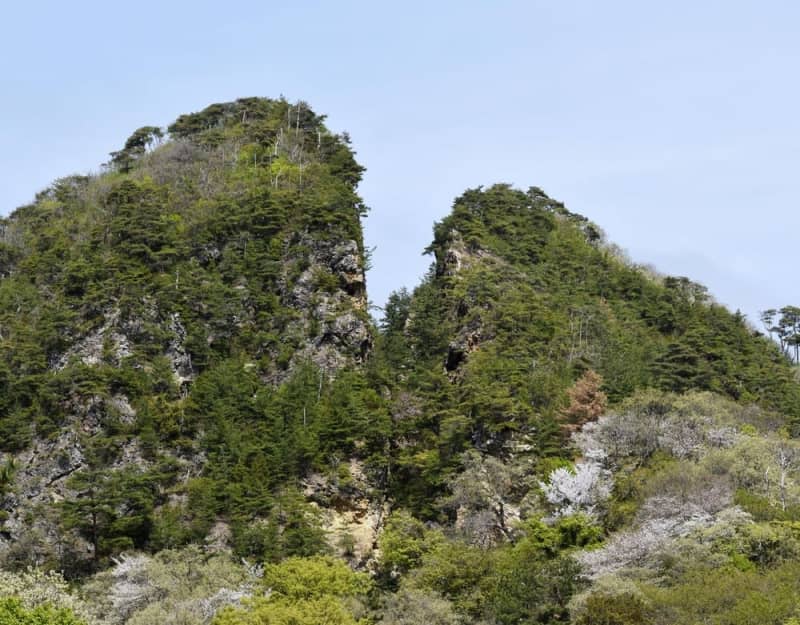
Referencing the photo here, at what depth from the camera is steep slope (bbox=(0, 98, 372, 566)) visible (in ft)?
202

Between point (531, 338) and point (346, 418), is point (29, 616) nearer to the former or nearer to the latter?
point (346, 418)

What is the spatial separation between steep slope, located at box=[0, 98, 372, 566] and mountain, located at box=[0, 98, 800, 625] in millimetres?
214

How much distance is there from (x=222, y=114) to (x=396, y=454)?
49.0 meters

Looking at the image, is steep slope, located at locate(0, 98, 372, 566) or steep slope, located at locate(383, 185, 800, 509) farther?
steep slope, located at locate(383, 185, 800, 509)

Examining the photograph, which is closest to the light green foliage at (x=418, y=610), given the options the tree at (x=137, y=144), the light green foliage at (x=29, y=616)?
the light green foliage at (x=29, y=616)

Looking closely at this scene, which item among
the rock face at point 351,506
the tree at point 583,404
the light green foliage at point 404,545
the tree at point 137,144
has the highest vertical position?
the tree at point 137,144

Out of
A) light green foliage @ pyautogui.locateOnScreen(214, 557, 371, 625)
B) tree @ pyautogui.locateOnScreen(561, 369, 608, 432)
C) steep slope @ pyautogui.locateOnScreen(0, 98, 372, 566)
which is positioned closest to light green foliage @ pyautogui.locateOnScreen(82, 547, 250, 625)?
light green foliage @ pyautogui.locateOnScreen(214, 557, 371, 625)

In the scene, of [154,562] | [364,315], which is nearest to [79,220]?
[364,315]

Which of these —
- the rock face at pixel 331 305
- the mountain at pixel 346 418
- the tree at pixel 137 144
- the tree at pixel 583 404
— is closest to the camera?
the mountain at pixel 346 418

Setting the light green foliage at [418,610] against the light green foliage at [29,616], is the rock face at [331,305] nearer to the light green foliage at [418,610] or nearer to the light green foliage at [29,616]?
the light green foliage at [418,610]

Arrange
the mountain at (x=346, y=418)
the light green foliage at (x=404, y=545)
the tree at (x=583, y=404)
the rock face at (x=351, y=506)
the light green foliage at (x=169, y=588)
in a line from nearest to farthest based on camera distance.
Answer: the mountain at (x=346, y=418) < the light green foliage at (x=169, y=588) < the light green foliage at (x=404, y=545) < the tree at (x=583, y=404) < the rock face at (x=351, y=506)

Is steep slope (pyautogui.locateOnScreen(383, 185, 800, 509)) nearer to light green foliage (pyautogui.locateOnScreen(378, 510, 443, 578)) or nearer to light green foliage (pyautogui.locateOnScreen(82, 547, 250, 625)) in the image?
light green foliage (pyautogui.locateOnScreen(378, 510, 443, 578))

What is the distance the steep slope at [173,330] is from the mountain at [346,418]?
21 centimetres

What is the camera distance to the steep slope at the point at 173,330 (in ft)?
Result: 202
